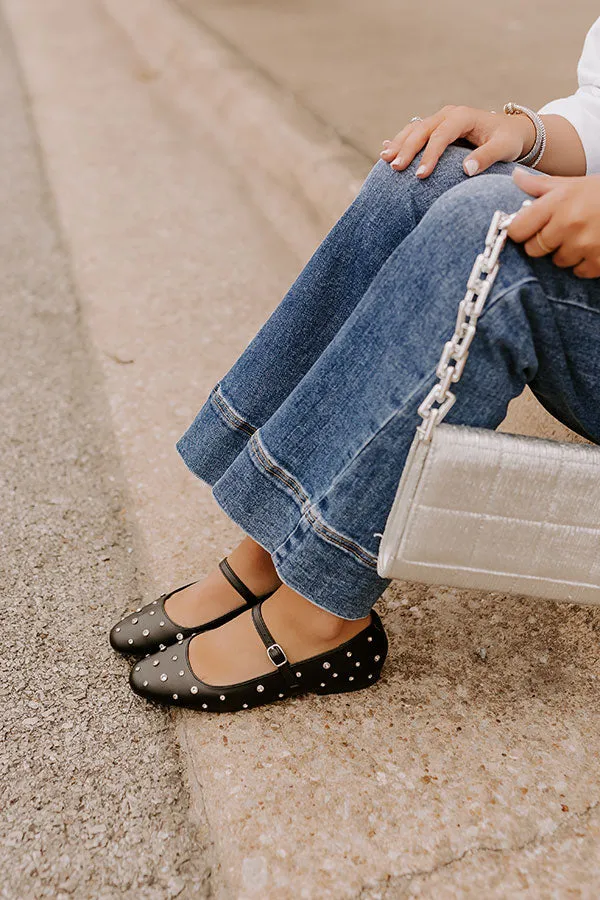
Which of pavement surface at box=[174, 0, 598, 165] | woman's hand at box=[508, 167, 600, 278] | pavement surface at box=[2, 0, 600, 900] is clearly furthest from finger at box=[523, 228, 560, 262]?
pavement surface at box=[174, 0, 598, 165]

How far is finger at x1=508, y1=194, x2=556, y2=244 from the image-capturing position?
2.63 ft

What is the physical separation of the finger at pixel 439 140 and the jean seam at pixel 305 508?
0.39 metres

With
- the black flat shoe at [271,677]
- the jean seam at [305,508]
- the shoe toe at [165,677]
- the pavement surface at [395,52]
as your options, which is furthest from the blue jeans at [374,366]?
the pavement surface at [395,52]

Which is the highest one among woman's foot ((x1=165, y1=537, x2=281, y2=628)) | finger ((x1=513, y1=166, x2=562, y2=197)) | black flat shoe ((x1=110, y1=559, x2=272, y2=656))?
finger ((x1=513, y1=166, x2=562, y2=197))

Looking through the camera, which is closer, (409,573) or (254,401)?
(409,573)

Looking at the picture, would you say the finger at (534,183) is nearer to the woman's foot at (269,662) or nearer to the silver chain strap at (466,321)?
the silver chain strap at (466,321)

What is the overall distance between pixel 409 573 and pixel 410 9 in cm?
448

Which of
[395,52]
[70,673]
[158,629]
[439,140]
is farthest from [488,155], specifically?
[395,52]

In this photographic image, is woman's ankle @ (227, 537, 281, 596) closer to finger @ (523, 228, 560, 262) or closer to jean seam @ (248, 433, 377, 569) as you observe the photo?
jean seam @ (248, 433, 377, 569)

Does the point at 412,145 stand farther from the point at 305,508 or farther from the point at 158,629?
the point at 158,629

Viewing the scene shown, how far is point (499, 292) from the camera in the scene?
0.82m

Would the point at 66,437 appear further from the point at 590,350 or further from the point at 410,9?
the point at 410,9

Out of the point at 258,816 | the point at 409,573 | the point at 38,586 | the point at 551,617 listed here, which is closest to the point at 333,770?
the point at 258,816

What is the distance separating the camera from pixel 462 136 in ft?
3.51
